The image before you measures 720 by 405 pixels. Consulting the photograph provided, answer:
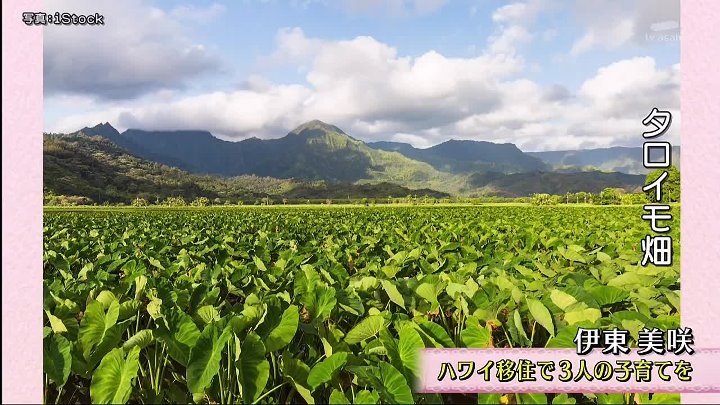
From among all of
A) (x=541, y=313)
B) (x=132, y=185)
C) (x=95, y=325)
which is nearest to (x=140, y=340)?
(x=95, y=325)

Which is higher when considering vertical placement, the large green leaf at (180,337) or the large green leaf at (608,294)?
the large green leaf at (608,294)

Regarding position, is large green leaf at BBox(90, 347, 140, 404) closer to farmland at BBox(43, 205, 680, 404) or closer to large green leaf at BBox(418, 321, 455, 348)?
farmland at BBox(43, 205, 680, 404)

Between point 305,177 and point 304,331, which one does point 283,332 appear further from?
point 305,177

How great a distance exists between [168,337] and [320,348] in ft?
2.27

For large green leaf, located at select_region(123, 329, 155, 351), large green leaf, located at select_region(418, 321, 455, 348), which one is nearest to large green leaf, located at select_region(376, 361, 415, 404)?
large green leaf, located at select_region(418, 321, 455, 348)

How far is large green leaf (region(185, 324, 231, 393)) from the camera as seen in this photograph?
167 cm

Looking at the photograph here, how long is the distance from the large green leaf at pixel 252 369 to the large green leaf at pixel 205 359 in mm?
77

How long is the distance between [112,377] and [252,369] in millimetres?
466

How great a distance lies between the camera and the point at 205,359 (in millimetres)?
1713

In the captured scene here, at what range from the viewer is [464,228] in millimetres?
8789

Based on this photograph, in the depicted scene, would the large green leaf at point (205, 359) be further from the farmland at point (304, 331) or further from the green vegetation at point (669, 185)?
the green vegetation at point (669, 185)

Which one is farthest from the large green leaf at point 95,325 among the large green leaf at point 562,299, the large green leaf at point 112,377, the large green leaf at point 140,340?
the large green leaf at point 562,299

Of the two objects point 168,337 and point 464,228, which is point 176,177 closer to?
point 464,228

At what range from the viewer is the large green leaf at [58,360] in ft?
5.81
